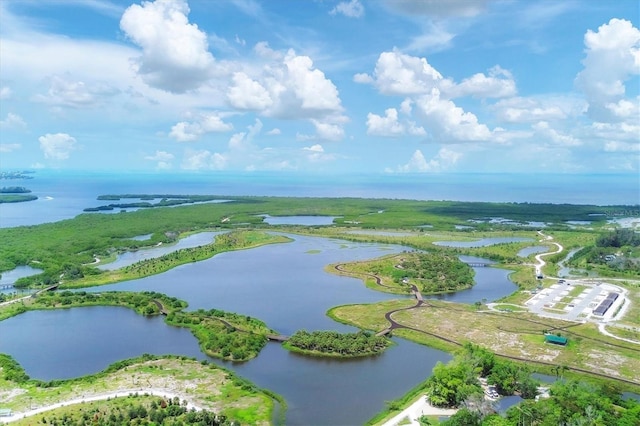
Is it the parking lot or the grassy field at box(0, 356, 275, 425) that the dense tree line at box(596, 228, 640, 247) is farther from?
the grassy field at box(0, 356, 275, 425)

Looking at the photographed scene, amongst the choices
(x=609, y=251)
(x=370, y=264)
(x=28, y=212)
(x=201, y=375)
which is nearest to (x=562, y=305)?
(x=370, y=264)

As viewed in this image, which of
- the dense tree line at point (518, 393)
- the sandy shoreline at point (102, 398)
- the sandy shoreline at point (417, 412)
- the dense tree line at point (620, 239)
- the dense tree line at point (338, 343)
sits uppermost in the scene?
the dense tree line at point (620, 239)

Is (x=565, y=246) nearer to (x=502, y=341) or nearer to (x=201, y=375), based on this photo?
(x=502, y=341)

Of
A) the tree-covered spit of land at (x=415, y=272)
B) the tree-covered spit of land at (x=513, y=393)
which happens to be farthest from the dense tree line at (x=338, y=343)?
the tree-covered spit of land at (x=415, y=272)

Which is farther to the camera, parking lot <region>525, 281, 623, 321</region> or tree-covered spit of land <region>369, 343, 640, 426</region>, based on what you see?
parking lot <region>525, 281, 623, 321</region>

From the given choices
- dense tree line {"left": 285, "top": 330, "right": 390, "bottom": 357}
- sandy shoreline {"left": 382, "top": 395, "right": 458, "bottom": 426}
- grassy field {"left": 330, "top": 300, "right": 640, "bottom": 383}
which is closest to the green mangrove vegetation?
dense tree line {"left": 285, "top": 330, "right": 390, "bottom": 357}

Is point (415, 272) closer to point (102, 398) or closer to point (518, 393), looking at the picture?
point (518, 393)

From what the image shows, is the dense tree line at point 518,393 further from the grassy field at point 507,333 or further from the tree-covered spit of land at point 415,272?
the tree-covered spit of land at point 415,272
